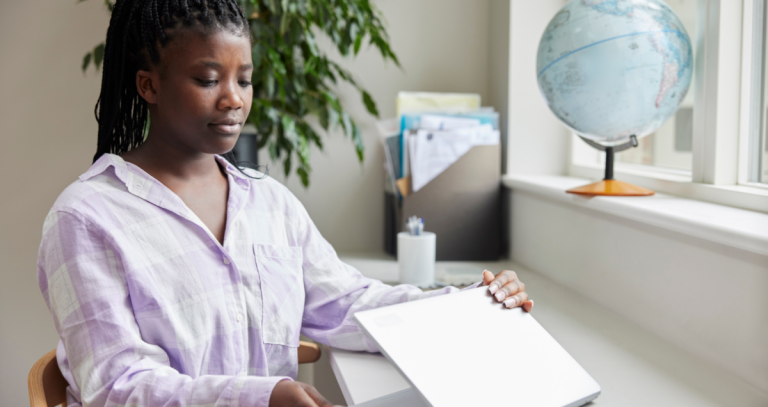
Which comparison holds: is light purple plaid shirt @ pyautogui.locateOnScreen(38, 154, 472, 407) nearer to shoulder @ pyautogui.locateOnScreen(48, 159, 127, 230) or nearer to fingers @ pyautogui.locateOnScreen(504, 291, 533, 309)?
shoulder @ pyautogui.locateOnScreen(48, 159, 127, 230)

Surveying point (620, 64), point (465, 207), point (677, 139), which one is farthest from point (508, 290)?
point (677, 139)

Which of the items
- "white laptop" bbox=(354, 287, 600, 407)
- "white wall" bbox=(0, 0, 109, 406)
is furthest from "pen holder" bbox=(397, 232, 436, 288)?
"white wall" bbox=(0, 0, 109, 406)

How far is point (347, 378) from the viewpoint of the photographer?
0.78 metres

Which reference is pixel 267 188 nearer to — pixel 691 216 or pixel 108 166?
pixel 108 166

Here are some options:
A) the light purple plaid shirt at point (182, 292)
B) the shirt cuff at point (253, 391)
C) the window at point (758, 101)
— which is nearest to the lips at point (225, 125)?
the light purple plaid shirt at point (182, 292)

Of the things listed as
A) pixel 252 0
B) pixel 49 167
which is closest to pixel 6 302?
pixel 49 167

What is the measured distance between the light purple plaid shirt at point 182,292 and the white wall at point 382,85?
82 cm

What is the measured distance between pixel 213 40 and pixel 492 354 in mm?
532

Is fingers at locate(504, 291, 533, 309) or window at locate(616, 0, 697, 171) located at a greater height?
window at locate(616, 0, 697, 171)

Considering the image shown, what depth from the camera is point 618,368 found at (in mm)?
810

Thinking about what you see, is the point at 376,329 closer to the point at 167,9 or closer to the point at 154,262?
the point at 154,262

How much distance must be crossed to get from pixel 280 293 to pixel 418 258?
0.47 meters

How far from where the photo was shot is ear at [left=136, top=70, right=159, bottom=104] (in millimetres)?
745

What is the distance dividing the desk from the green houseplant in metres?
0.68
